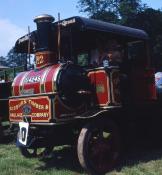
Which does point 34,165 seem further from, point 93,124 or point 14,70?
point 14,70

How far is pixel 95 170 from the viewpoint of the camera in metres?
7.60

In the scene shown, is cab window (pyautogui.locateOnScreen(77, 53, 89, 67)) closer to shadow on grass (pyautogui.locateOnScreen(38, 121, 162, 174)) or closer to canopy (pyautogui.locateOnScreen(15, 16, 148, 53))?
canopy (pyautogui.locateOnScreen(15, 16, 148, 53))

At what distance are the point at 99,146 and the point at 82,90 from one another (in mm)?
1091

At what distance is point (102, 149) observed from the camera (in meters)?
7.85

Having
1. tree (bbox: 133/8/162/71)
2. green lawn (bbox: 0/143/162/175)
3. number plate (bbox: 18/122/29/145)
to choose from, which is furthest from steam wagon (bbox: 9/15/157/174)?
tree (bbox: 133/8/162/71)

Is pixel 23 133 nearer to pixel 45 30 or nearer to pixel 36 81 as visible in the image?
pixel 36 81

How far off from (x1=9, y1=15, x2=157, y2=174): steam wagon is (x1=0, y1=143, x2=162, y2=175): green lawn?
0.38 meters

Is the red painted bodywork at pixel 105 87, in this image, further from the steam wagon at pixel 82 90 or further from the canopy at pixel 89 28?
the canopy at pixel 89 28

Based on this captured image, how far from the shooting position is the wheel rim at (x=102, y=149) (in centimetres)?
769

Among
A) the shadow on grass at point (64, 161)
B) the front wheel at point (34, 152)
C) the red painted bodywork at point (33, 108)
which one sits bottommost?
the shadow on grass at point (64, 161)

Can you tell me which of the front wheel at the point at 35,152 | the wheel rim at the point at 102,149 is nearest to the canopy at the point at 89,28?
the wheel rim at the point at 102,149

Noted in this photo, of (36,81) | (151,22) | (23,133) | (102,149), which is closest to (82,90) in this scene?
(36,81)

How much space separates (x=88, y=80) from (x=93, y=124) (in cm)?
93

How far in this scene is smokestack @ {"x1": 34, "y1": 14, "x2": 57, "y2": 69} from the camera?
8391 millimetres
